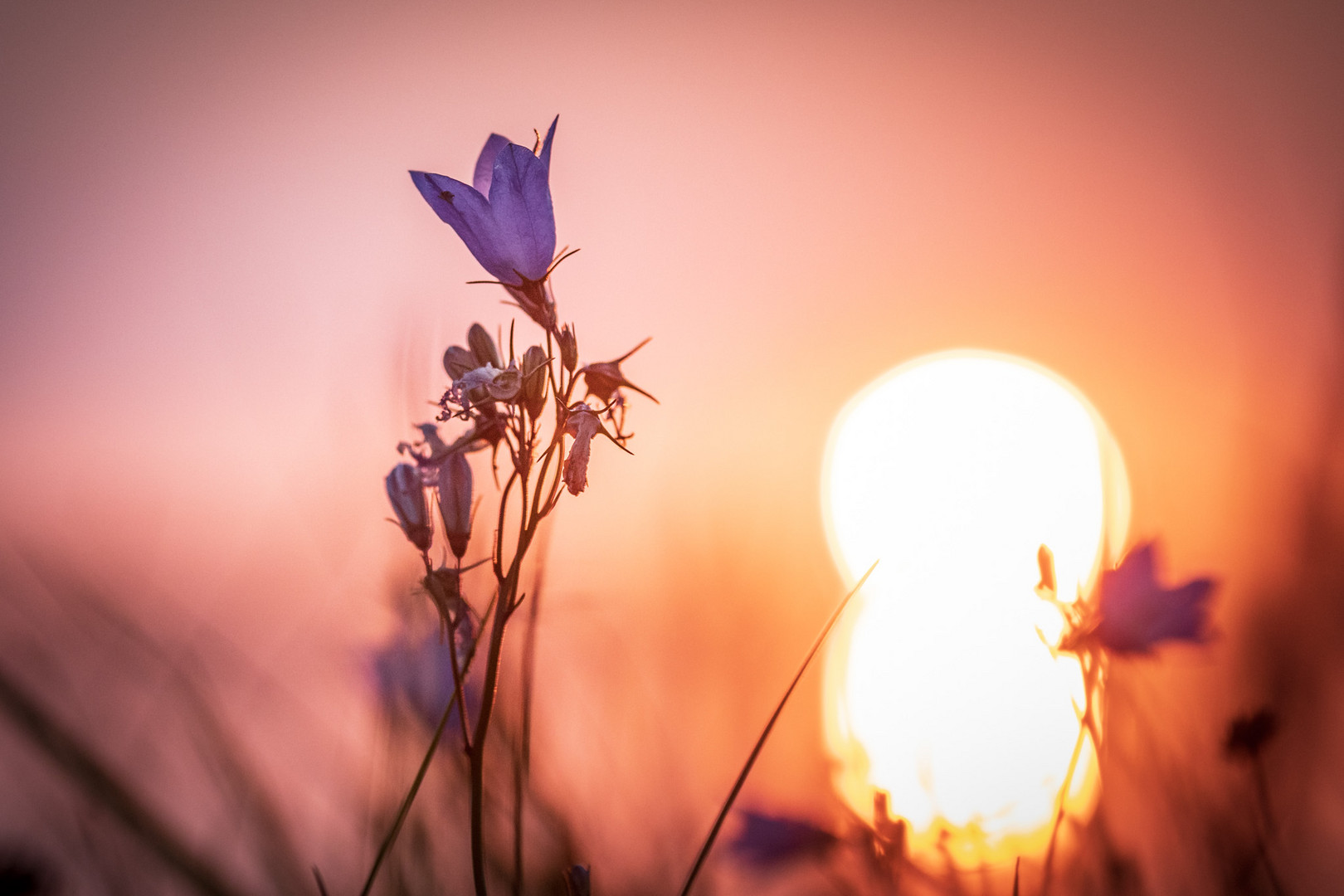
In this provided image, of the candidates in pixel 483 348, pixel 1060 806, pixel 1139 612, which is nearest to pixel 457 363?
pixel 483 348

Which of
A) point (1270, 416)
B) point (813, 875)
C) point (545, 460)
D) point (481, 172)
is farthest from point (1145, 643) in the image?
point (481, 172)

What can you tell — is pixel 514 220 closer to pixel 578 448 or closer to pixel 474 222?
pixel 474 222

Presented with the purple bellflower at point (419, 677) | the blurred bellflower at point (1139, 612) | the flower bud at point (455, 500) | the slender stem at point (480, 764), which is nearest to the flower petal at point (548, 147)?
the flower bud at point (455, 500)

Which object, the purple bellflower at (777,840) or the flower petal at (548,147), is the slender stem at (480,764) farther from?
the purple bellflower at (777,840)

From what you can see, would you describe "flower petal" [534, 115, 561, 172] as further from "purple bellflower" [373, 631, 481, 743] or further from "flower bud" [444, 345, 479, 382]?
"purple bellflower" [373, 631, 481, 743]

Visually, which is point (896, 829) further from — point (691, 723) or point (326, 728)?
point (326, 728)

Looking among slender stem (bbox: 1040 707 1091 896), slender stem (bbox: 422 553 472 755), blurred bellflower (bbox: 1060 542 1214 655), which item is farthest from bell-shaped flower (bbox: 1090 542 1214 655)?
slender stem (bbox: 422 553 472 755)
